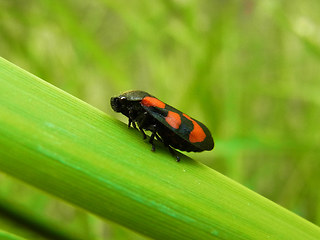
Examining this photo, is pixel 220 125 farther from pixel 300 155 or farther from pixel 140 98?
pixel 140 98

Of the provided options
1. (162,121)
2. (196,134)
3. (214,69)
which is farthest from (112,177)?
(214,69)

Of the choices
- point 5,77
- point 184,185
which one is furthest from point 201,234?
point 5,77

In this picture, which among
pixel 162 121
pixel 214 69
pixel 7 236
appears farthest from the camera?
pixel 214 69

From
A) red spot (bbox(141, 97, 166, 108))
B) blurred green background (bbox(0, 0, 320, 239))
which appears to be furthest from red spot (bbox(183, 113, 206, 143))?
blurred green background (bbox(0, 0, 320, 239))

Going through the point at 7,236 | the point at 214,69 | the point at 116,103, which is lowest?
the point at 7,236

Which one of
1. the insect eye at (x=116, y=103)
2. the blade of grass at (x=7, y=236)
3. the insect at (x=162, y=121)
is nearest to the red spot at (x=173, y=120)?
the insect at (x=162, y=121)

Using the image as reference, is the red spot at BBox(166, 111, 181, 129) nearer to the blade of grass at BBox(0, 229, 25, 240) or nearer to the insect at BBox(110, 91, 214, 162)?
the insect at BBox(110, 91, 214, 162)

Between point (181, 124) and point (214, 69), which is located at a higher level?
point (214, 69)

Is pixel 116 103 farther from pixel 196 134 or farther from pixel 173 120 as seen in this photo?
pixel 196 134
